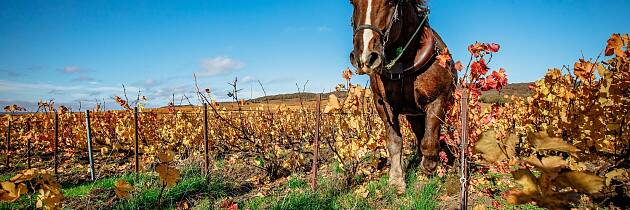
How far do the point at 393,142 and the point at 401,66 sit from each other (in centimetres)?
96

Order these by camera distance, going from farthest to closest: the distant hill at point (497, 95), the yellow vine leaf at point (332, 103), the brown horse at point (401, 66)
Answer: the yellow vine leaf at point (332, 103) → the distant hill at point (497, 95) → the brown horse at point (401, 66)

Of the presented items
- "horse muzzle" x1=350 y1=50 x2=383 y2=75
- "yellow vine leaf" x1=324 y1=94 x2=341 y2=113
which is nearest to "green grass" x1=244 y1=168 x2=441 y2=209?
"yellow vine leaf" x1=324 y1=94 x2=341 y2=113

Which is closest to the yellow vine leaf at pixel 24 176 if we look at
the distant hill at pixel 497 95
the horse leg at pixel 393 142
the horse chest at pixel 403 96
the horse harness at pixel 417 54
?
the distant hill at pixel 497 95

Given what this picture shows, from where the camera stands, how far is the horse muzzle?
3344 millimetres

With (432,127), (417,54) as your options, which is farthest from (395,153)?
(417,54)

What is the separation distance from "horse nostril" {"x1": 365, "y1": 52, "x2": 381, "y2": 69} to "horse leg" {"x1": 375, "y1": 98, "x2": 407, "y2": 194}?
118cm

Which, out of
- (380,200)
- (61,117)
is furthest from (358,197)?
(61,117)

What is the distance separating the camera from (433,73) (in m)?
4.14

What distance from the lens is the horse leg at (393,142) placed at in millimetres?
4551

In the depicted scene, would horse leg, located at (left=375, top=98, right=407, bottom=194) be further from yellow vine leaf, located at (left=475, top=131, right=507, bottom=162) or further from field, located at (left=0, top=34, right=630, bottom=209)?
yellow vine leaf, located at (left=475, top=131, right=507, bottom=162)

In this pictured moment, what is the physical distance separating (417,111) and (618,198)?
1938mm

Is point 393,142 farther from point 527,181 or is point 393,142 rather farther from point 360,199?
point 527,181

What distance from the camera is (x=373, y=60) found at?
345cm

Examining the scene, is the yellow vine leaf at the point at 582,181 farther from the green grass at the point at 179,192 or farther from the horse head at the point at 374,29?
the green grass at the point at 179,192
